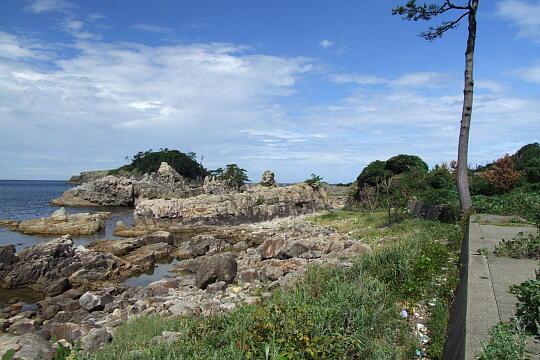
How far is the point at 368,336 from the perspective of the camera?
509 centimetres

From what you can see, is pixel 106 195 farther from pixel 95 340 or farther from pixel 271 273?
pixel 95 340

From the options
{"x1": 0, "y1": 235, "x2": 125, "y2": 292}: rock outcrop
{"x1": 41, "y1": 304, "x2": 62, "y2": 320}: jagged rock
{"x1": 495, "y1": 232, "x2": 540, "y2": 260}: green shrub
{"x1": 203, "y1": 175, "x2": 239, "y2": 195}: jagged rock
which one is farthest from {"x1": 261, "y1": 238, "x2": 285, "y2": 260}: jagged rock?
{"x1": 203, "y1": 175, "x2": 239, "y2": 195}: jagged rock

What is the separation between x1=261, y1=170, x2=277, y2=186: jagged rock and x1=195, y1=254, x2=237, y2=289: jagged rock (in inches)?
1781

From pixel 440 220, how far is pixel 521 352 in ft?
40.5

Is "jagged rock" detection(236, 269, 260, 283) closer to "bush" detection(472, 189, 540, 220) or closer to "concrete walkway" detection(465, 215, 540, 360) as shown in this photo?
"concrete walkway" detection(465, 215, 540, 360)

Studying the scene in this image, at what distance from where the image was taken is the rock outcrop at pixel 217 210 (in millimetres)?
40625

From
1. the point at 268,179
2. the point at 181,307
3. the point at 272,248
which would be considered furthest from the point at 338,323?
the point at 268,179

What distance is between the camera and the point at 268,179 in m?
61.4

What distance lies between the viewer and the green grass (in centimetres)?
448

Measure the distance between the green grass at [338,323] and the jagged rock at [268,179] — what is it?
174ft

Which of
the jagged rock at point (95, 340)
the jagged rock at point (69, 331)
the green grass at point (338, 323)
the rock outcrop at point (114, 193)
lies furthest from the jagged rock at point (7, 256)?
the rock outcrop at point (114, 193)

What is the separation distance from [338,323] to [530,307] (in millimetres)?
2329

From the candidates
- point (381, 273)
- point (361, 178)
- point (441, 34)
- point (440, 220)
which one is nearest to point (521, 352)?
point (381, 273)

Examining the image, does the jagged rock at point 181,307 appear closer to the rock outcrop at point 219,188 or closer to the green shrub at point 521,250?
the green shrub at point 521,250
